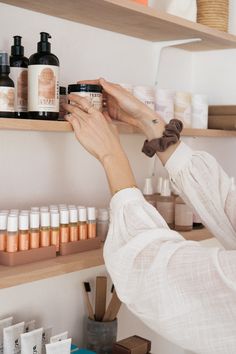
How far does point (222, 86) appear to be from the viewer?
182 cm

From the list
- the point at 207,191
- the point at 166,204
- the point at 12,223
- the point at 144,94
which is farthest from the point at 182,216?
the point at 12,223

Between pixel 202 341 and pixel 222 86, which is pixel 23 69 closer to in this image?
pixel 202 341

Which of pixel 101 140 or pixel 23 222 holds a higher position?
pixel 101 140

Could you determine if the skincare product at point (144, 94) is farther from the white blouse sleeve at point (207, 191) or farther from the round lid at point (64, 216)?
the round lid at point (64, 216)

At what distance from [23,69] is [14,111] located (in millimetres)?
101

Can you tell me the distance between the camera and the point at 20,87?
44.4 inches

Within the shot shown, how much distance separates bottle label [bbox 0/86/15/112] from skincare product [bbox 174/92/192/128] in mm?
584

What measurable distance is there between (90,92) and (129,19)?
0.89 ft

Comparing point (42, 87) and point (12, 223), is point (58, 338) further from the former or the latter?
point (42, 87)

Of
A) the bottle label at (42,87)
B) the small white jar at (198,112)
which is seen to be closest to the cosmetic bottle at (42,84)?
the bottle label at (42,87)

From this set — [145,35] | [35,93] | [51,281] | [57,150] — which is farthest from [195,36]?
[51,281]

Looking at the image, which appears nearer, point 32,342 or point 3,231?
point 3,231

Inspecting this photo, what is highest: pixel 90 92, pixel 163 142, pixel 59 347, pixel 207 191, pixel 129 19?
pixel 129 19

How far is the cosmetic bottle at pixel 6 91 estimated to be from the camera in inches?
41.1
